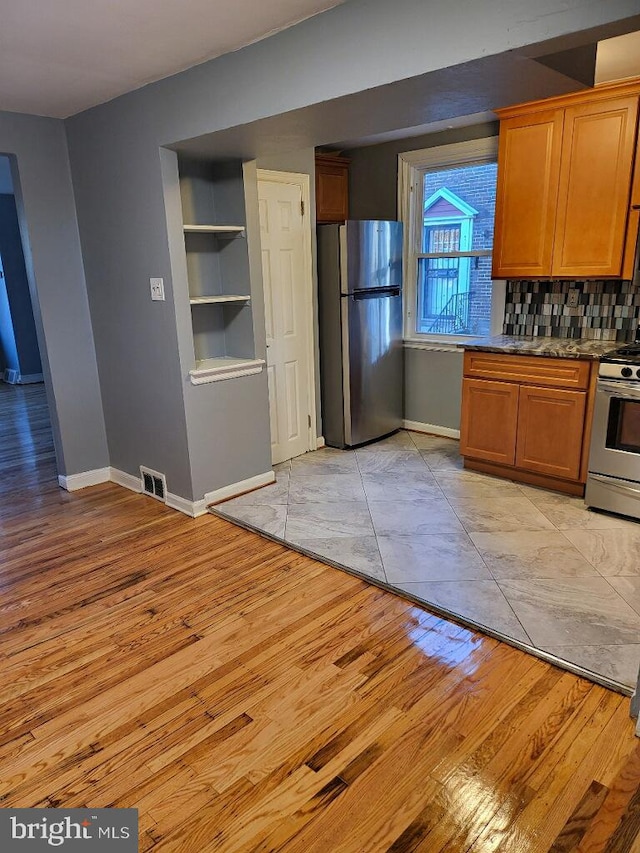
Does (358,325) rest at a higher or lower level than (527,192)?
lower

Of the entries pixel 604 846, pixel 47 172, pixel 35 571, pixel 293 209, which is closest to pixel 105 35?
pixel 47 172

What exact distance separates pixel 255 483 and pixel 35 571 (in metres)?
1.39

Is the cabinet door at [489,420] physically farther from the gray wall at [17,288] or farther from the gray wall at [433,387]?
the gray wall at [17,288]

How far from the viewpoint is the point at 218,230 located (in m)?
3.33

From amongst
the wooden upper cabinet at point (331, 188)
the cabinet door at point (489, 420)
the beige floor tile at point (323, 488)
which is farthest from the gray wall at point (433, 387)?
the wooden upper cabinet at point (331, 188)

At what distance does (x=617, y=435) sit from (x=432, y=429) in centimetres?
187

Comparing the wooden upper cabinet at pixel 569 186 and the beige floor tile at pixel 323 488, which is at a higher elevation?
the wooden upper cabinet at pixel 569 186

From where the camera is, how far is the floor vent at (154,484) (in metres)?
3.64

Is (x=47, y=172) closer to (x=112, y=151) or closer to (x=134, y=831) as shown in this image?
Answer: (x=112, y=151)

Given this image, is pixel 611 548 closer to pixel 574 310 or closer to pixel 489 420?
pixel 489 420

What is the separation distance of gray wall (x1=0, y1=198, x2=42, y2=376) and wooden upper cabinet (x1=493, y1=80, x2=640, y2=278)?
620 centimetres

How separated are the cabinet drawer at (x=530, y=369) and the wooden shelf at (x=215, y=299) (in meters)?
1.50

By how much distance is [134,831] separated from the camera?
4.98 ft

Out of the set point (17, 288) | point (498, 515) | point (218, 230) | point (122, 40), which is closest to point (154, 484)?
point (218, 230)
